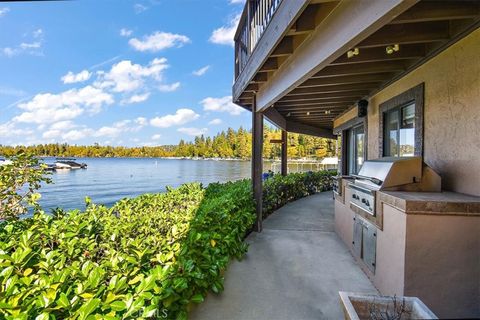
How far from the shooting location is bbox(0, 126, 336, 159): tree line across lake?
156 feet

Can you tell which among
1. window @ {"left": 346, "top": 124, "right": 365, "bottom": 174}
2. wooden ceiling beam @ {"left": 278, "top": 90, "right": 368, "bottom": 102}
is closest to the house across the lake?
wooden ceiling beam @ {"left": 278, "top": 90, "right": 368, "bottom": 102}

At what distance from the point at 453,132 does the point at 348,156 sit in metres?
5.63

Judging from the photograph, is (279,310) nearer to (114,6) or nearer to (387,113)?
(387,113)

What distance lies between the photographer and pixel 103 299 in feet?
5.01

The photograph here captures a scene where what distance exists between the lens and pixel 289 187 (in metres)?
8.92

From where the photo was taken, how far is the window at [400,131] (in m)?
4.06

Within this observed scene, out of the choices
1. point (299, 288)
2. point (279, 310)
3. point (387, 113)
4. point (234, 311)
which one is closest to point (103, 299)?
point (234, 311)

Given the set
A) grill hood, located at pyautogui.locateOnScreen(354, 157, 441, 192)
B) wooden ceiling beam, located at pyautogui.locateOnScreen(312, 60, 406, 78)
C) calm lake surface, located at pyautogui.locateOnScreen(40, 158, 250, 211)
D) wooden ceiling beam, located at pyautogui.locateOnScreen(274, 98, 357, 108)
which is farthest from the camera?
calm lake surface, located at pyautogui.locateOnScreen(40, 158, 250, 211)

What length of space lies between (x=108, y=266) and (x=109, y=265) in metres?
0.02

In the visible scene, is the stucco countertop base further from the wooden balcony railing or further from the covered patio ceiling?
the wooden balcony railing

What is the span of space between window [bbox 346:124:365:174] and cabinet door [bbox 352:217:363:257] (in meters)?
3.04

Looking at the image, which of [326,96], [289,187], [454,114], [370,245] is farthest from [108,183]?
[454,114]

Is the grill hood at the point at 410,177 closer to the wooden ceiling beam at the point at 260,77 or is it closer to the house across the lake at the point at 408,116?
the house across the lake at the point at 408,116

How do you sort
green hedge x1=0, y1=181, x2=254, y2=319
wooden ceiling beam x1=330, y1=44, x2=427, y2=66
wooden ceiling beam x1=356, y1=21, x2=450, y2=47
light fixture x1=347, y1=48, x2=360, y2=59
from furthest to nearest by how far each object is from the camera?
wooden ceiling beam x1=330, y1=44, x2=427, y2=66
light fixture x1=347, y1=48, x2=360, y2=59
wooden ceiling beam x1=356, y1=21, x2=450, y2=47
green hedge x1=0, y1=181, x2=254, y2=319
